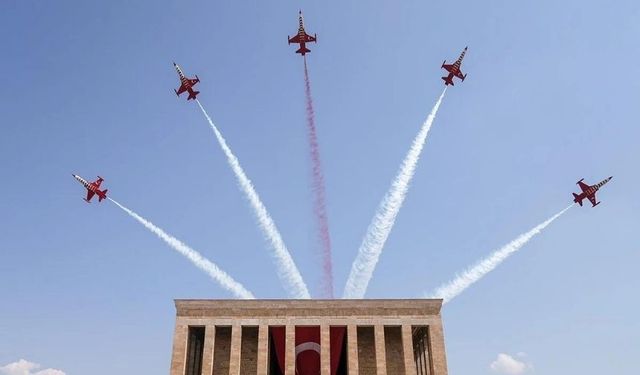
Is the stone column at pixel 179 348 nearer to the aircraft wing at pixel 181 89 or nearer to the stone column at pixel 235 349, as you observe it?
the stone column at pixel 235 349

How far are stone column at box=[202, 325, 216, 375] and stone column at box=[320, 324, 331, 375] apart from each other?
8.46 metres

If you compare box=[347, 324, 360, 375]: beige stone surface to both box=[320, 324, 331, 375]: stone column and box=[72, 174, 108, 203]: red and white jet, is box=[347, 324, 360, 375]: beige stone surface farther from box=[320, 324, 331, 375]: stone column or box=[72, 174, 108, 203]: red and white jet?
box=[72, 174, 108, 203]: red and white jet

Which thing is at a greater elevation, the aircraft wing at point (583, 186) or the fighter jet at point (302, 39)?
the fighter jet at point (302, 39)

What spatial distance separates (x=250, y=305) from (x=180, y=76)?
20717mm

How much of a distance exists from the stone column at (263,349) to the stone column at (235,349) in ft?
5.28

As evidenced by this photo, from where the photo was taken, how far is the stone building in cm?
4488

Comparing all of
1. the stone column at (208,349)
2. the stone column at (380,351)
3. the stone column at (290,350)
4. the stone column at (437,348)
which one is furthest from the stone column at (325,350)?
the stone column at (208,349)

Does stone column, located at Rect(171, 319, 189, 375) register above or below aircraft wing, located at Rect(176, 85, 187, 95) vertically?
below

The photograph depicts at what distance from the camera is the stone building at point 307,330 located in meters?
44.9

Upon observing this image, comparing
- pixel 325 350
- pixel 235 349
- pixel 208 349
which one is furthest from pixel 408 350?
pixel 208 349

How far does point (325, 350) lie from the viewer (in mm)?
44250

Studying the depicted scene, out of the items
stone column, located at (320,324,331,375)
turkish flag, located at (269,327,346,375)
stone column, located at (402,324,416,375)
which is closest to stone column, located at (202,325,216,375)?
turkish flag, located at (269,327,346,375)

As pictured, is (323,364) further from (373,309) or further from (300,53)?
(300,53)

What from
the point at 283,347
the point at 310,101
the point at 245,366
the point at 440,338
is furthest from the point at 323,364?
the point at 310,101
